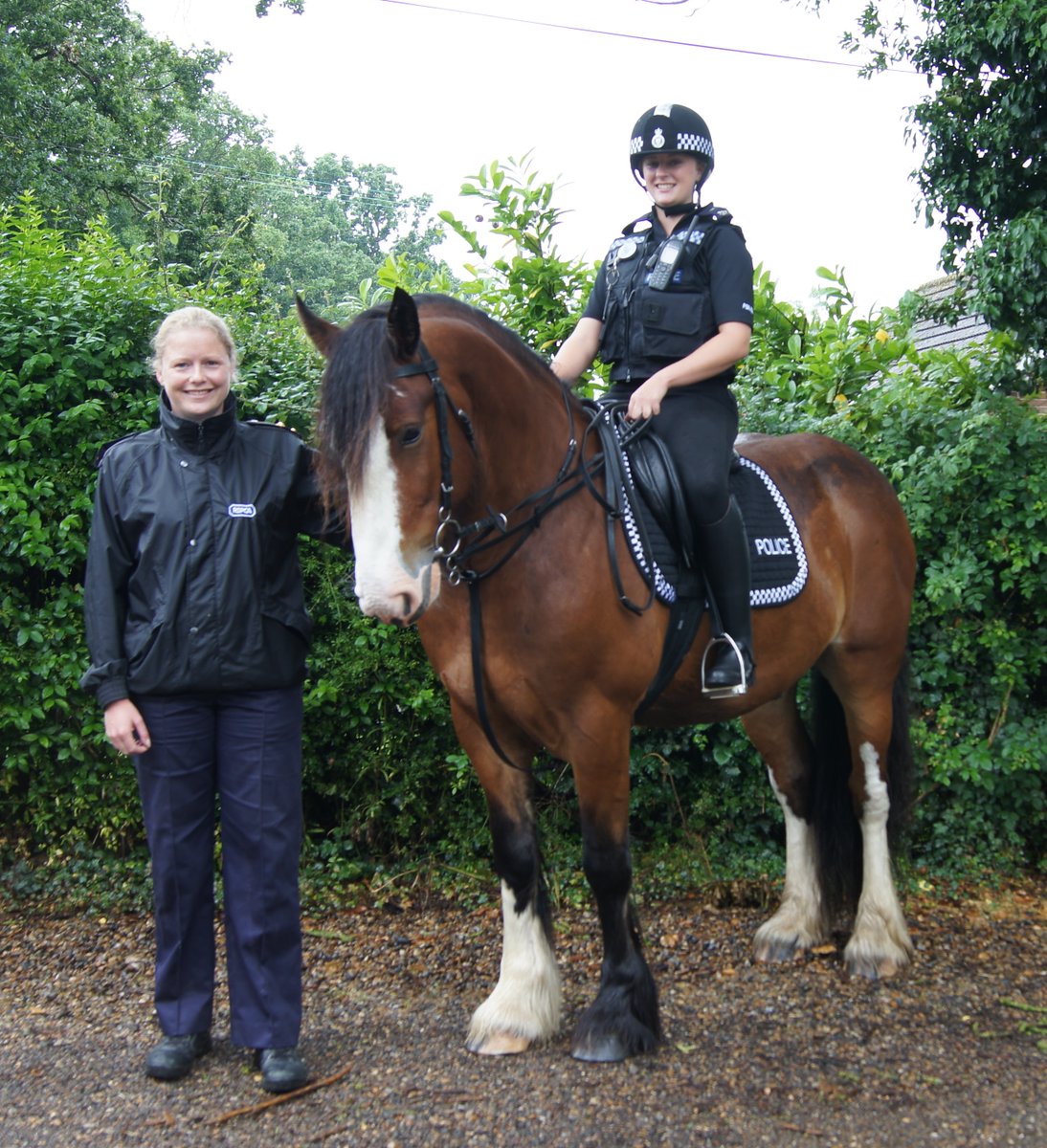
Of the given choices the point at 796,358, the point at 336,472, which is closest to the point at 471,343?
the point at 336,472

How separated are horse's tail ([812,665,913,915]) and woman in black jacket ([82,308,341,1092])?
223 cm

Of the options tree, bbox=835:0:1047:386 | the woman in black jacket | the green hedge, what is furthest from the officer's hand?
tree, bbox=835:0:1047:386

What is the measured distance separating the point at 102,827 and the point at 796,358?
4.11 m

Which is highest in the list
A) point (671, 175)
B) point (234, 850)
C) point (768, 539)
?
point (671, 175)

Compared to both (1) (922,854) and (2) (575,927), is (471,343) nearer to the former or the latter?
(2) (575,927)

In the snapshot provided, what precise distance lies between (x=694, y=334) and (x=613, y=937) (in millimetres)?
1981

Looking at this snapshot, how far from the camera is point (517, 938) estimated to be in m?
3.59

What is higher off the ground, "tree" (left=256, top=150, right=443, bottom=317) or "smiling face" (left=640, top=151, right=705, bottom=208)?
"tree" (left=256, top=150, right=443, bottom=317)

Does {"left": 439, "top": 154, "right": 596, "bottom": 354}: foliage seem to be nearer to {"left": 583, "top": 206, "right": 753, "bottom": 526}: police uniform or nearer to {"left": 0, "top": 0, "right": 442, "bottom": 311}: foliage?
{"left": 583, "top": 206, "right": 753, "bottom": 526}: police uniform

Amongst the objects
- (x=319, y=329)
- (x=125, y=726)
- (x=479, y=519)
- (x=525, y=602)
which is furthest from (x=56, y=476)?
(x=525, y=602)

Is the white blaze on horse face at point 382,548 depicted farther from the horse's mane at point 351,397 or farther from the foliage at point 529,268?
the foliage at point 529,268

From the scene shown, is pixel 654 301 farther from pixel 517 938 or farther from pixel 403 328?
pixel 517 938

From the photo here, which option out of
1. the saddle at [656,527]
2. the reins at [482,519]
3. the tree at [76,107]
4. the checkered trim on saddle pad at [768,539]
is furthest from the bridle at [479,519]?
the tree at [76,107]

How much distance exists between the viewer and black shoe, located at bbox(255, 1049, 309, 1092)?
3.18 m
